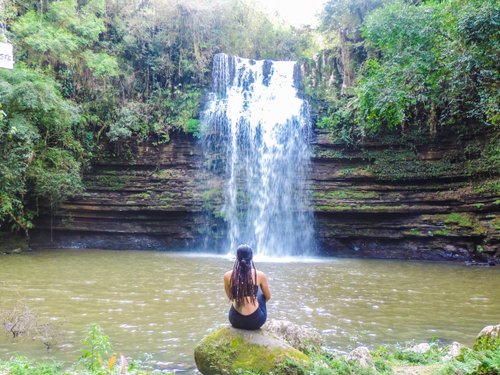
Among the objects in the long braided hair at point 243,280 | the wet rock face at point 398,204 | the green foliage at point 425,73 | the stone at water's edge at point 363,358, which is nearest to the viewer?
the stone at water's edge at point 363,358

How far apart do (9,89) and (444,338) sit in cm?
1282

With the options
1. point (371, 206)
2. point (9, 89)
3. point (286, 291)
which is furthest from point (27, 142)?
point (371, 206)

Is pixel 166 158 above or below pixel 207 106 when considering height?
below

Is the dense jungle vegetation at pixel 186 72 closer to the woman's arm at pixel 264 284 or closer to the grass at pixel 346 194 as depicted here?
the grass at pixel 346 194

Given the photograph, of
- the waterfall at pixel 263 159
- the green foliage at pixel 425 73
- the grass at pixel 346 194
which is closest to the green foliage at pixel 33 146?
the waterfall at pixel 263 159

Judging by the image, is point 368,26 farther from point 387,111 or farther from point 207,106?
point 207,106

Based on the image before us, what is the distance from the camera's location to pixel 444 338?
18.7ft

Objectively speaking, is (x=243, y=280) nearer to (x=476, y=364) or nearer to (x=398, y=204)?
(x=476, y=364)

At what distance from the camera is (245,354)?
391cm

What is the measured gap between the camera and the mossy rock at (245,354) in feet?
12.3

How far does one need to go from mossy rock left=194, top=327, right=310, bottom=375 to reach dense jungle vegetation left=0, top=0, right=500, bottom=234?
760 centimetres

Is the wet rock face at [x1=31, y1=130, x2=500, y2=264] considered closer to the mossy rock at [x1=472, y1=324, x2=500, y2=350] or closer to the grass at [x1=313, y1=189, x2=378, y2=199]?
the grass at [x1=313, y1=189, x2=378, y2=199]

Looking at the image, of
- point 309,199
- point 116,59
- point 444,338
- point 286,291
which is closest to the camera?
point 444,338

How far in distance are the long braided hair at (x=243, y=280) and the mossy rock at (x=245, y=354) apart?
0.32 m
